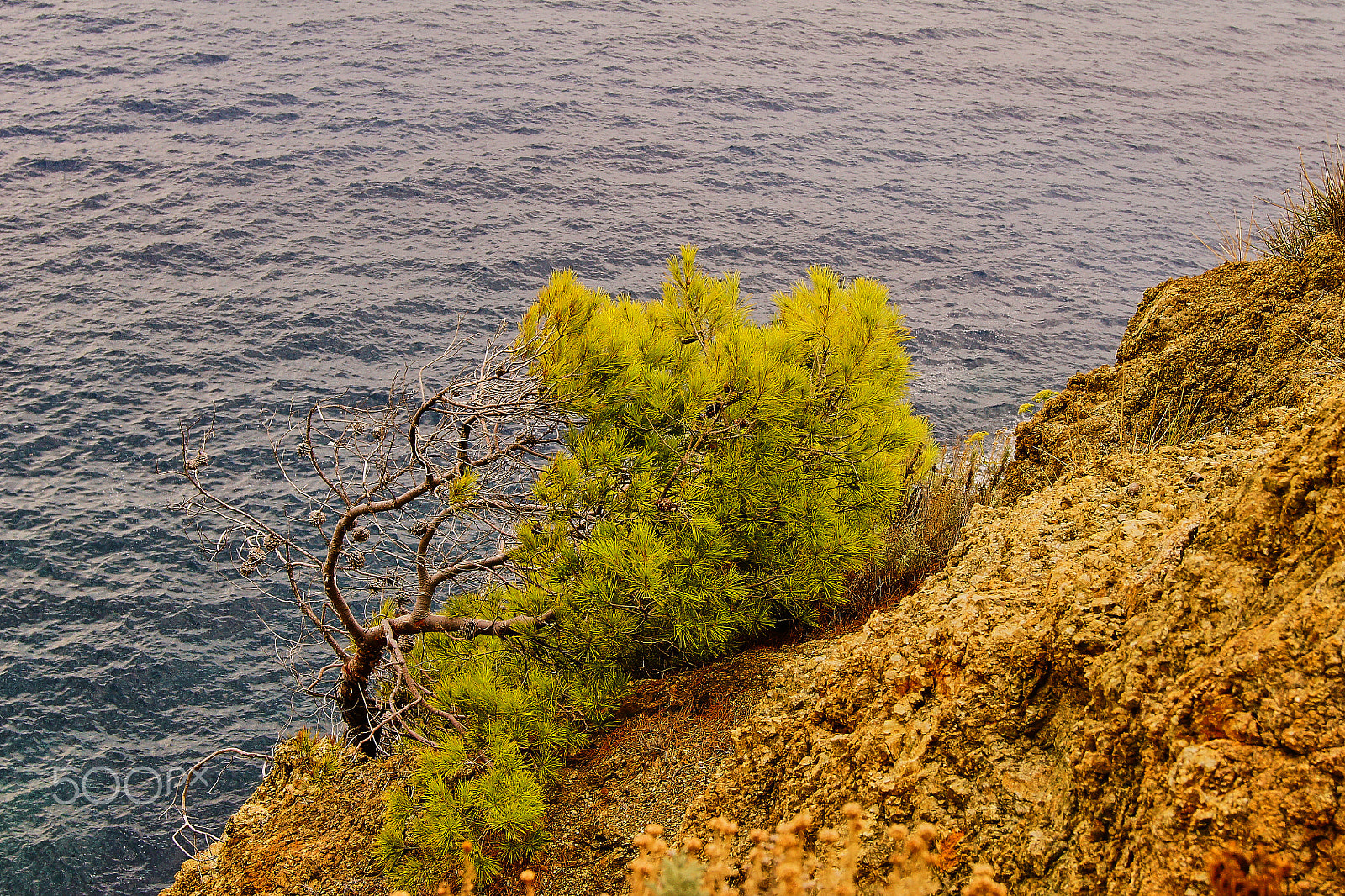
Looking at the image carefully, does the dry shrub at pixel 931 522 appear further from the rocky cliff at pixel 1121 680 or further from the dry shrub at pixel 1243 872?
the dry shrub at pixel 1243 872

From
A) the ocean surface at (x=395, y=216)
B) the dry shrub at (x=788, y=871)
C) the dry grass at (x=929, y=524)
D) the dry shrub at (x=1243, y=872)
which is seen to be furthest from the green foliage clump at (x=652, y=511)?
the ocean surface at (x=395, y=216)

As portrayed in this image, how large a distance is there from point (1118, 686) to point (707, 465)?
2344 millimetres

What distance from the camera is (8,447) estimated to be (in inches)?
406

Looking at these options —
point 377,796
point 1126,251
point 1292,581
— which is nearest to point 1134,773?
point 1292,581

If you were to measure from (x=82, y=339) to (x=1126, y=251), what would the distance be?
16136mm

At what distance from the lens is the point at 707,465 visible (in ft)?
13.6

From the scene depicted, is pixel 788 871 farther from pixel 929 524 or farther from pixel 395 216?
pixel 395 216

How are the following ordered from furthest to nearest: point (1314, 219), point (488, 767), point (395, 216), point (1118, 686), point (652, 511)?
point (395, 216), point (1314, 219), point (652, 511), point (488, 767), point (1118, 686)

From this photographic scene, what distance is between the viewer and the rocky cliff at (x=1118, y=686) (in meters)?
1.56

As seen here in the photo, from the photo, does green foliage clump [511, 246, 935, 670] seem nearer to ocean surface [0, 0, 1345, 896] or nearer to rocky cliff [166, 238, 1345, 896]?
rocky cliff [166, 238, 1345, 896]

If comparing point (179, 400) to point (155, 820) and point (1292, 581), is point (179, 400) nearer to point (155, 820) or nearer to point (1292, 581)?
point (155, 820)

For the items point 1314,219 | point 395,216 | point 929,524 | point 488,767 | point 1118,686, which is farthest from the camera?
point 395,216

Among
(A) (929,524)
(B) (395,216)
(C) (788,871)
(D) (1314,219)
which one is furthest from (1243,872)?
(B) (395,216)

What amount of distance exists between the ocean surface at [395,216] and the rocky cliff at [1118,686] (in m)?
6.14
